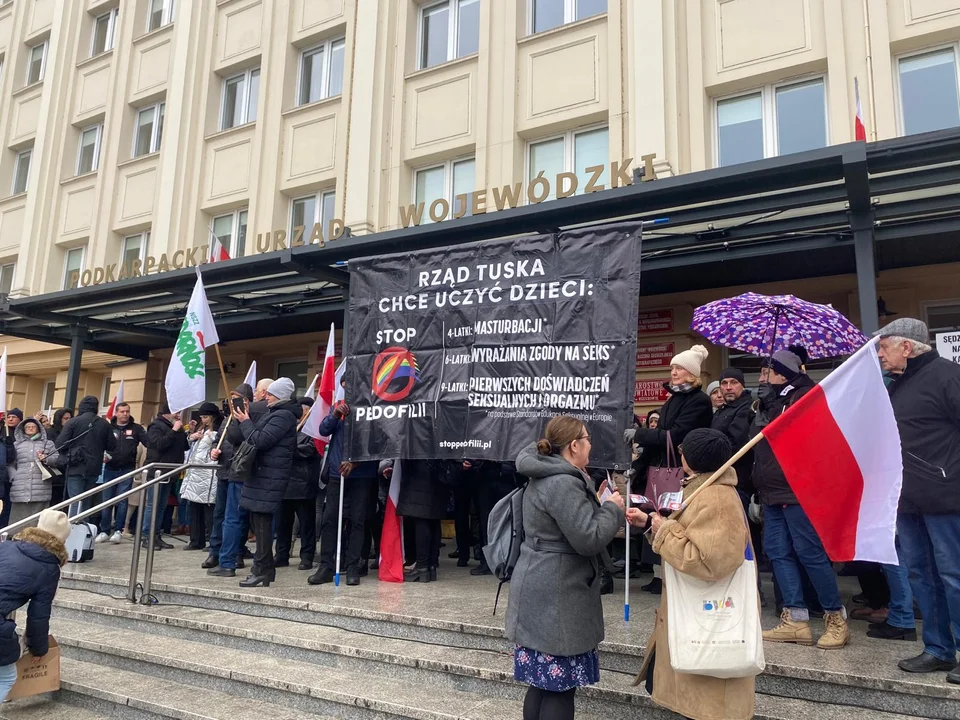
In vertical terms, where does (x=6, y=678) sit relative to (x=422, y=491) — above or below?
below

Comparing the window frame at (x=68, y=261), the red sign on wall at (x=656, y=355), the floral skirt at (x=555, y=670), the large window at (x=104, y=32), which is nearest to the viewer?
the floral skirt at (x=555, y=670)

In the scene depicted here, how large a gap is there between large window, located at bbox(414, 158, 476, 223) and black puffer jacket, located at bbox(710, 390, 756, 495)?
24.2ft

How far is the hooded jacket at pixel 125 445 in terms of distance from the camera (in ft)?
32.6

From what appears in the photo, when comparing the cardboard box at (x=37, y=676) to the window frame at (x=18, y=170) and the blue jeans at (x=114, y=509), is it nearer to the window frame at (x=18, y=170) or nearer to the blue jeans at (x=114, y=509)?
the blue jeans at (x=114, y=509)

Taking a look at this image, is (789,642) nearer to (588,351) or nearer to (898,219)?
(588,351)

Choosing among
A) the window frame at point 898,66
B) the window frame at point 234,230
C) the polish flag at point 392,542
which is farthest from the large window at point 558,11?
the polish flag at point 392,542

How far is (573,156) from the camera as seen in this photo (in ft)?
37.5

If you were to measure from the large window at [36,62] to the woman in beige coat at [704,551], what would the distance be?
72.6 feet

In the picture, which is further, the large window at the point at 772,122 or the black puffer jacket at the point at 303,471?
the large window at the point at 772,122

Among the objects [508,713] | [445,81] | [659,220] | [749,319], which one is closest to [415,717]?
[508,713]

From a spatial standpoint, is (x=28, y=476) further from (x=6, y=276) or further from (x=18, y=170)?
(x=18, y=170)

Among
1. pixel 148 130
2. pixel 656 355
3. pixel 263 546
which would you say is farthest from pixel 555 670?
pixel 148 130

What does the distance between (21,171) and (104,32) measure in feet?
14.6

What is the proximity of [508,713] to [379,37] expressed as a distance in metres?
12.4
